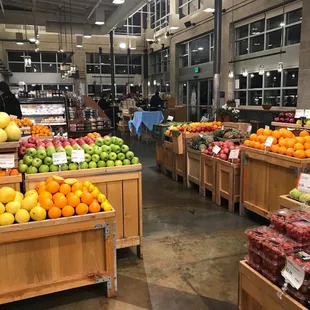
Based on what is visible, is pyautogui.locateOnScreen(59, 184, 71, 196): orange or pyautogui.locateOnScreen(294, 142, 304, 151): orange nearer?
pyautogui.locateOnScreen(59, 184, 71, 196): orange

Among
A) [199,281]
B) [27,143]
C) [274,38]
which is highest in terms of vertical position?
[274,38]

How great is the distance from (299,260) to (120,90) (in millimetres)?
20530

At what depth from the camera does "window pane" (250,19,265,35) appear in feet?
35.2

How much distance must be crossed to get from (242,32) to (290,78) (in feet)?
9.87

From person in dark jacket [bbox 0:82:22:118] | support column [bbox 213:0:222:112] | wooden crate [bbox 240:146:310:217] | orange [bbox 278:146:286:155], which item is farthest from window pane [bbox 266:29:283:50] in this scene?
person in dark jacket [bbox 0:82:22:118]

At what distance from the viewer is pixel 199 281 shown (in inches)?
124

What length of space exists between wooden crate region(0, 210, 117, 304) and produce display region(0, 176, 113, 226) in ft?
0.22

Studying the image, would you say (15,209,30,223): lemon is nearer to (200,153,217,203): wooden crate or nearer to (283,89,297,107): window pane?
(200,153,217,203): wooden crate

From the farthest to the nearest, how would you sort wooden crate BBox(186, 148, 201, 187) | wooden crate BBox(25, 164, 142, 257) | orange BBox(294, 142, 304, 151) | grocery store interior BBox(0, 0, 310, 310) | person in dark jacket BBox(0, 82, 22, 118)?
person in dark jacket BBox(0, 82, 22, 118)
wooden crate BBox(186, 148, 201, 187)
orange BBox(294, 142, 304, 151)
wooden crate BBox(25, 164, 142, 257)
grocery store interior BBox(0, 0, 310, 310)

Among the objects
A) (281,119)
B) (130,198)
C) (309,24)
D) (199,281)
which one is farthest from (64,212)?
(309,24)

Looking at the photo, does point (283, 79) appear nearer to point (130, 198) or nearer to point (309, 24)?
point (309, 24)

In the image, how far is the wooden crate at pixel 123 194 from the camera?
3.41 m

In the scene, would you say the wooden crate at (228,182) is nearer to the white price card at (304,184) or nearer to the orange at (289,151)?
the orange at (289,151)

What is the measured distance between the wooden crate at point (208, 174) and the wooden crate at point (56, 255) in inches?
114
